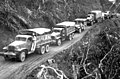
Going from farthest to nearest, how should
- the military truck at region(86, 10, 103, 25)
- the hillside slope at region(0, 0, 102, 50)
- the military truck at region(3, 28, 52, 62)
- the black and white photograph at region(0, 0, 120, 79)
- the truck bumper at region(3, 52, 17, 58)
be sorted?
1. the military truck at region(86, 10, 103, 25)
2. the hillside slope at region(0, 0, 102, 50)
3. the military truck at region(3, 28, 52, 62)
4. the truck bumper at region(3, 52, 17, 58)
5. the black and white photograph at region(0, 0, 120, 79)

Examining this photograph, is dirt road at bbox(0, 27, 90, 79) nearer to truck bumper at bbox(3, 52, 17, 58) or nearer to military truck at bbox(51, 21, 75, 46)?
truck bumper at bbox(3, 52, 17, 58)

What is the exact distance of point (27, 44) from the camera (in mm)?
17344

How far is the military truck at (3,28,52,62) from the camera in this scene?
53.4ft

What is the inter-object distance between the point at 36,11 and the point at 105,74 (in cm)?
1579

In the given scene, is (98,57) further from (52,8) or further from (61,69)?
(52,8)

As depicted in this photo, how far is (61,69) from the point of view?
49.1 ft

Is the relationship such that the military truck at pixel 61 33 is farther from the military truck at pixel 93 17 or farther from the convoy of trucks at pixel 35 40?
the military truck at pixel 93 17

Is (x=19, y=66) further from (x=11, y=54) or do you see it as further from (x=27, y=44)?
(x=27, y=44)

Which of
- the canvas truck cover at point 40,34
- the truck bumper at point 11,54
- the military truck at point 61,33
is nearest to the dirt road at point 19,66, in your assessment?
the truck bumper at point 11,54

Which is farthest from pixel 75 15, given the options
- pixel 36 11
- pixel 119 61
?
pixel 119 61

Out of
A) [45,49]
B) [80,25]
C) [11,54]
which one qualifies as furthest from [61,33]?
[11,54]

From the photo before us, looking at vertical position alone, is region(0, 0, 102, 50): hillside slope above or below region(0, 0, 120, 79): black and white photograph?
above

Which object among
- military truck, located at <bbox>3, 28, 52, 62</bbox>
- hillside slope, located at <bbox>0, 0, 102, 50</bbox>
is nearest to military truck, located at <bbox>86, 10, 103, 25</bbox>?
hillside slope, located at <bbox>0, 0, 102, 50</bbox>

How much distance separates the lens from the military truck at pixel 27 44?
16.3 meters
